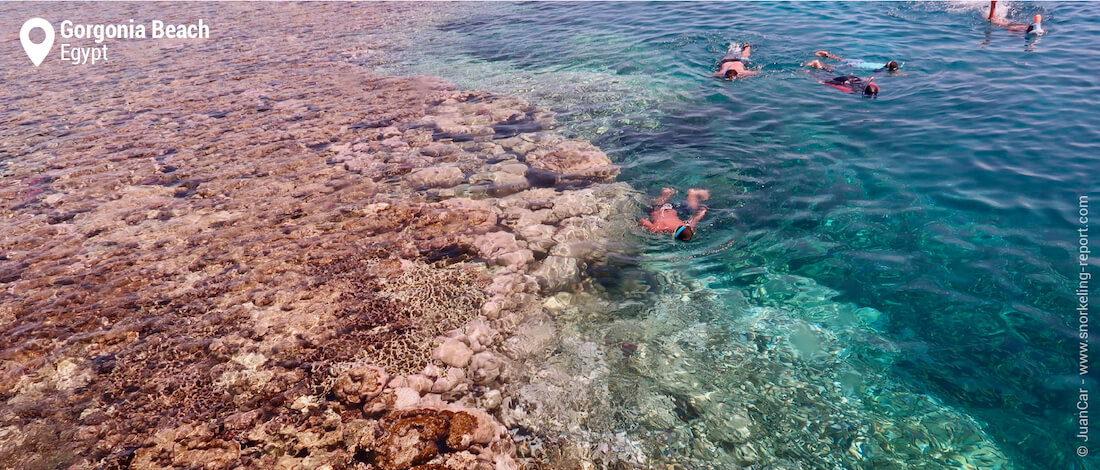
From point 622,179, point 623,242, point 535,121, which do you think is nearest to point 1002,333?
point 623,242

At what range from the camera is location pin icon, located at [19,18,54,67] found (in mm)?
17547

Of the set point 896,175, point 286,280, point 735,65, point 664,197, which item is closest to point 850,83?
point 735,65

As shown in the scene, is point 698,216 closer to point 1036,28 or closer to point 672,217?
point 672,217

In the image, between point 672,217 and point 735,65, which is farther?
point 735,65

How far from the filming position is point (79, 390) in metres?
4.51

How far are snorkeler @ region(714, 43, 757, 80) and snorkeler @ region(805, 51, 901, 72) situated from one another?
1.50 meters

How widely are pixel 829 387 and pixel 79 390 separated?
266 inches

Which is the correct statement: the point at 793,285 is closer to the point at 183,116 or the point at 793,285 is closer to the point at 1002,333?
the point at 1002,333

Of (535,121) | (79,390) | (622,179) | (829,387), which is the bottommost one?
(829,387)

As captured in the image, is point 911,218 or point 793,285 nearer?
point 793,285

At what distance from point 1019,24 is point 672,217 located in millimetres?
14229

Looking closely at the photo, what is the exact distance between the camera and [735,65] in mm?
12484

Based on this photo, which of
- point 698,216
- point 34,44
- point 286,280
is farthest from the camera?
point 34,44

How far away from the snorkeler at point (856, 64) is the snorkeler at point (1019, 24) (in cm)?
439
